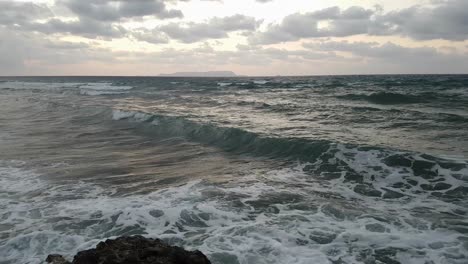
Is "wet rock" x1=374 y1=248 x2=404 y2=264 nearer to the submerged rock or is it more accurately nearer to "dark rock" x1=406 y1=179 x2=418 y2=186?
the submerged rock

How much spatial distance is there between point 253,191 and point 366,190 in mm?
2663

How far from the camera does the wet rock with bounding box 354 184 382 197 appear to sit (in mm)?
8391

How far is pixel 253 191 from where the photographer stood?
847cm

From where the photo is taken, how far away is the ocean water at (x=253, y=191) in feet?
18.9

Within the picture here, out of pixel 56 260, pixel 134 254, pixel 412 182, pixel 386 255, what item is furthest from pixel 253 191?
pixel 56 260

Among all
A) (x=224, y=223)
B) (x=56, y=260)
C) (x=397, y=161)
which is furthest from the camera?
(x=397, y=161)

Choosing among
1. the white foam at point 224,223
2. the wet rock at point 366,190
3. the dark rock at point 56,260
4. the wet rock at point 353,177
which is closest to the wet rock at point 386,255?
the white foam at point 224,223

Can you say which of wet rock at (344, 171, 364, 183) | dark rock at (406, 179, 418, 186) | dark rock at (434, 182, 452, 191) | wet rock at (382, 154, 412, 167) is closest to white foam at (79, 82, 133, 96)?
wet rock at (344, 171, 364, 183)

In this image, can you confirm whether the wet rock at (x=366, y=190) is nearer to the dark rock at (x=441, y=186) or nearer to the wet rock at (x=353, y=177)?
the wet rock at (x=353, y=177)

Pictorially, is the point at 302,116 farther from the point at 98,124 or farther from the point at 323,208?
the point at 323,208

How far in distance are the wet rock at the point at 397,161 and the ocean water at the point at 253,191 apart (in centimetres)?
3

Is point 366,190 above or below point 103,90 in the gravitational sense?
below

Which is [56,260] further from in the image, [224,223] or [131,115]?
[131,115]

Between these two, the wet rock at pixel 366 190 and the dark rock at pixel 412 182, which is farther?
the dark rock at pixel 412 182
